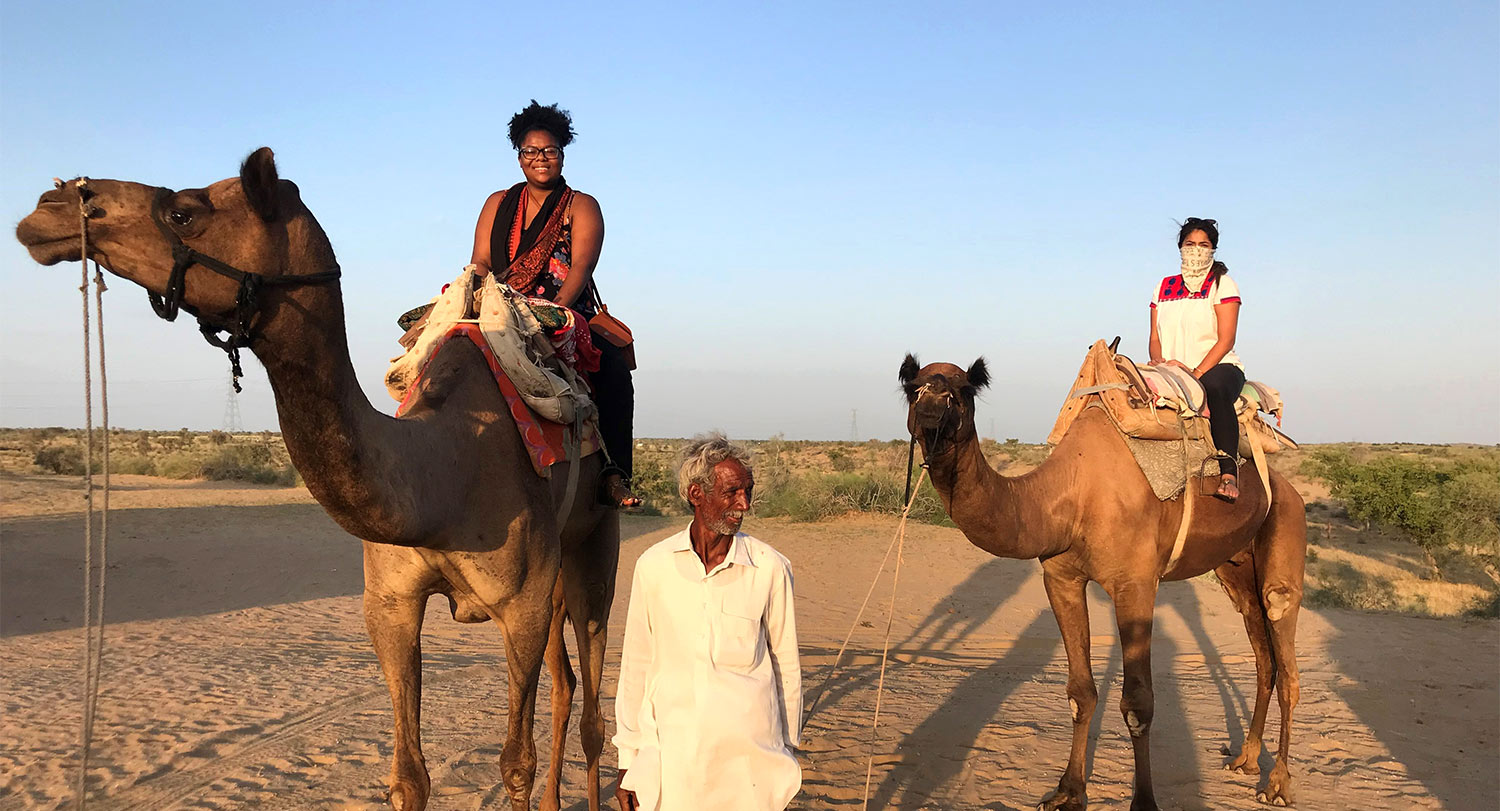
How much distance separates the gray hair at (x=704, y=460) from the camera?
3422mm

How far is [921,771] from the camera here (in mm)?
6816

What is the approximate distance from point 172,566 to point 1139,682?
47.3 feet

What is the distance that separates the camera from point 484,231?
5852 mm

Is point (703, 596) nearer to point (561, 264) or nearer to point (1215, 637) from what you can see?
point (561, 264)

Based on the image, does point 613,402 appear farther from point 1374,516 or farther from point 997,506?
point 1374,516

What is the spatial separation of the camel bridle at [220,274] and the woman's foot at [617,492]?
259 centimetres

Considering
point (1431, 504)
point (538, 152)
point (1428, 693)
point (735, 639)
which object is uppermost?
point (538, 152)

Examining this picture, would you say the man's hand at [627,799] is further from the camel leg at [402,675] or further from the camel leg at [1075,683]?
the camel leg at [1075,683]

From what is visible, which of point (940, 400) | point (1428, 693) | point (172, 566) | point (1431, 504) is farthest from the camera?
point (1431, 504)

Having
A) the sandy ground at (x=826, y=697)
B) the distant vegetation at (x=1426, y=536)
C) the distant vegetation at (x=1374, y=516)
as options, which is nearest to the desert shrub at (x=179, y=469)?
the distant vegetation at (x=1374, y=516)

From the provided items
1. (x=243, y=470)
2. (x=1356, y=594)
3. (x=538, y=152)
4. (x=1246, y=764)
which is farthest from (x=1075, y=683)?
(x=243, y=470)

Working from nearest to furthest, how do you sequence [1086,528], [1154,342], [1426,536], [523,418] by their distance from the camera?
[523,418], [1086,528], [1154,342], [1426,536]

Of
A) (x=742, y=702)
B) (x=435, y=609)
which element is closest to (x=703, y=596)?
(x=742, y=702)

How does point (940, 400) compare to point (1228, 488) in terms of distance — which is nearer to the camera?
point (940, 400)
